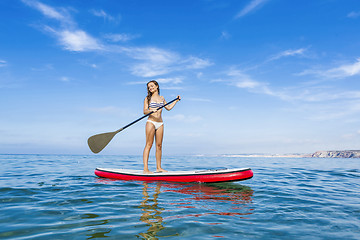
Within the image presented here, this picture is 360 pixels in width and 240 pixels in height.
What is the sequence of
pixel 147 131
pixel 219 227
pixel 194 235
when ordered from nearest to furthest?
pixel 194 235
pixel 219 227
pixel 147 131

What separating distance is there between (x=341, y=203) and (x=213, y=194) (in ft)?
7.91

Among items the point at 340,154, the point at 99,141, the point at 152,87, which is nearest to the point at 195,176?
the point at 152,87

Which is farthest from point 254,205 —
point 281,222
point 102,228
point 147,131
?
point 147,131

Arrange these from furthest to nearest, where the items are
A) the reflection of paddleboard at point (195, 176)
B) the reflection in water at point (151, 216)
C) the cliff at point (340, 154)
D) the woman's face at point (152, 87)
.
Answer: the cliff at point (340, 154)
the woman's face at point (152, 87)
the reflection of paddleboard at point (195, 176)
the reflection in water at point (151, 216)

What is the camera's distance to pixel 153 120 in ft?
23.2

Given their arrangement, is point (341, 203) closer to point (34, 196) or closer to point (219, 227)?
point (219, 227)

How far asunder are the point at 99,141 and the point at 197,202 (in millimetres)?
4395

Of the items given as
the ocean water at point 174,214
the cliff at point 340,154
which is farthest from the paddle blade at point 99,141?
the cliff at point 340,154

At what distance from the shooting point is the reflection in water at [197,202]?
3.26 metres

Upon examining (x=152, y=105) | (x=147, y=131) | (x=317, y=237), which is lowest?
(x=317, y=237)

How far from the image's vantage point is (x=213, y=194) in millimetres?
5109

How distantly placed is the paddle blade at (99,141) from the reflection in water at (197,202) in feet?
7.71

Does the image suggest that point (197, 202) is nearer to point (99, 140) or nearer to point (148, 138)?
point (148, 138)

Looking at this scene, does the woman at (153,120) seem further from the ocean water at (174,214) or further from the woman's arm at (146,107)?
the ocean water at (174,214)
